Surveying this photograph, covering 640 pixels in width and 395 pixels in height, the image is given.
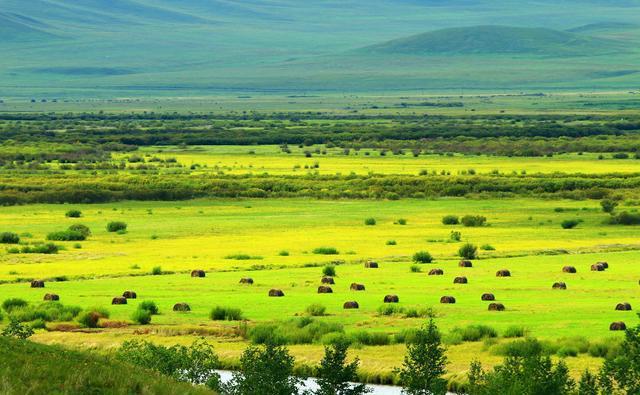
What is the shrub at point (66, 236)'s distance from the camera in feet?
170

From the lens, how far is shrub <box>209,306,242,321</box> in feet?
103

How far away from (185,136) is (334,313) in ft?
309

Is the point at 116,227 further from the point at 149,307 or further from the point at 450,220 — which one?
the point at 149,307

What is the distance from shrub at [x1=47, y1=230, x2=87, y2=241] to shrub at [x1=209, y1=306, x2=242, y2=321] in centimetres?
2108

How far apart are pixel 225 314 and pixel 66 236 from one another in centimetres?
2162

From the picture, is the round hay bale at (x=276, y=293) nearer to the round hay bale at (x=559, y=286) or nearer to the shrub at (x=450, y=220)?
the round hay bale at (x=559, y=286)

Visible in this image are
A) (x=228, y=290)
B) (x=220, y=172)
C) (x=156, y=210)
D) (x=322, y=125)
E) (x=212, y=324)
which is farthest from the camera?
(x=322, y=125)

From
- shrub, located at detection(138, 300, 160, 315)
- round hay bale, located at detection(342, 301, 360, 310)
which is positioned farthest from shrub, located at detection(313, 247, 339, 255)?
shrub, located at detection(138, 300, 160, 315)

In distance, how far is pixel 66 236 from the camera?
52031 millimetres

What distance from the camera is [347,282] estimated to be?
38.1 meters

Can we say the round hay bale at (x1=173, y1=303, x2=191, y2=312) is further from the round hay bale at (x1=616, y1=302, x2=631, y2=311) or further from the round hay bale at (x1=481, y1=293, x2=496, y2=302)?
the round hay bale at (x1=616, y1=302, x2=631, y2=311)

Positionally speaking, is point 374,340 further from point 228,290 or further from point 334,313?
point 228,290

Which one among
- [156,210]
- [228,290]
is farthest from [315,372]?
[156,210]

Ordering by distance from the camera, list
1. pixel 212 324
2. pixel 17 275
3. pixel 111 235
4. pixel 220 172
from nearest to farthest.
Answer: pixel 212 324 → pixel 17 275 → pixel 111 235 → pixel 220 172
